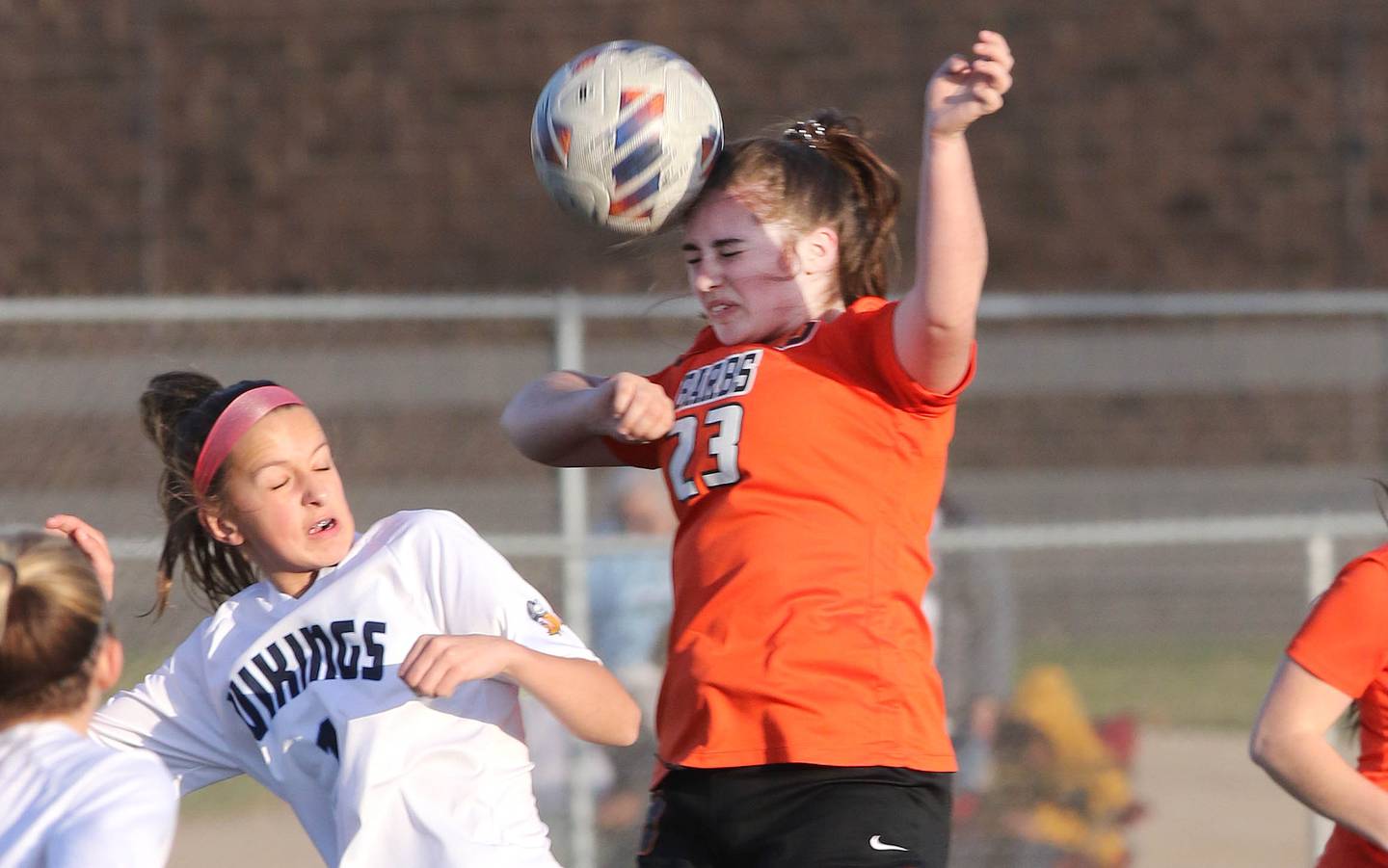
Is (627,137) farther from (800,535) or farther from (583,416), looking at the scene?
(800,535)

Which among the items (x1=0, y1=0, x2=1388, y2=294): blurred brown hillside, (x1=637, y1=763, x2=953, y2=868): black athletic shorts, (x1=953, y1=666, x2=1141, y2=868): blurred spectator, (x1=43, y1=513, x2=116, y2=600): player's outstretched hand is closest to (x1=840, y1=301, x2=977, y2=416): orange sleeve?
(x1=637, y1=763, x2=953, y2=868): black athletic shorts

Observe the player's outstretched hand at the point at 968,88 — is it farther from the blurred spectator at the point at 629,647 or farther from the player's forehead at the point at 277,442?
the blurred spectator at the point at 629,647

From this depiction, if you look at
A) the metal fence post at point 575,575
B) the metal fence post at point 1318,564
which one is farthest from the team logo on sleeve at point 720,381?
the metal fence post at point 1318,564

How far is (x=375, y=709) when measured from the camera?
2822mm

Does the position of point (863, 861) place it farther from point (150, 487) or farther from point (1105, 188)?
point (1105, 188)

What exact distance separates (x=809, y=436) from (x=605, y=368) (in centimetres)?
419

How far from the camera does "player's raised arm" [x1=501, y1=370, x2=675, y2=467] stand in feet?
9.34

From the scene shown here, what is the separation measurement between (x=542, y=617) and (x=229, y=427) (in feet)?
2.26

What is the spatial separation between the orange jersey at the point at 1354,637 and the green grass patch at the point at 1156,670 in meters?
3.12

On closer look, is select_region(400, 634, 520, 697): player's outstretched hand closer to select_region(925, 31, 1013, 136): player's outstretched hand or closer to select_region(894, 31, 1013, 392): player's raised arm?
select_region(894, 31, 1013, 392): player's raised arm

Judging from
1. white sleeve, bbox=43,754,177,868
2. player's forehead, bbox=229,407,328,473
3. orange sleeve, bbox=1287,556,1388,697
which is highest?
player's forehead, bbox=229,407,328,473

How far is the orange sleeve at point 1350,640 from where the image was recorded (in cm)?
289

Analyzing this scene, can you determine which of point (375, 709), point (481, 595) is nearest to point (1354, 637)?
point (481, 595)

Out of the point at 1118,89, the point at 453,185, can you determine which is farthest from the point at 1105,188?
the point at 453,185
